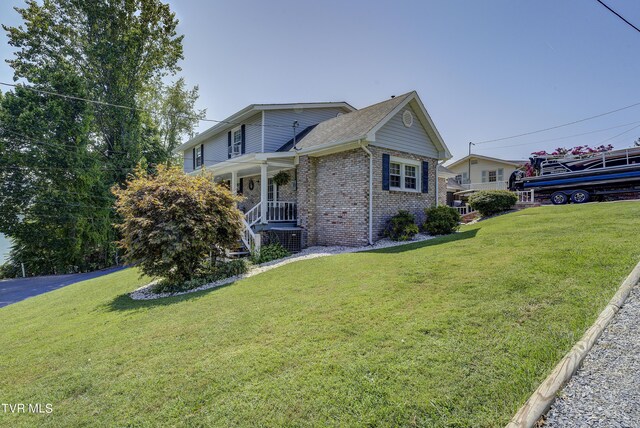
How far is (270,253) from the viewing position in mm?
11133

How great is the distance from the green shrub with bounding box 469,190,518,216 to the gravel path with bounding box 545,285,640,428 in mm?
12808

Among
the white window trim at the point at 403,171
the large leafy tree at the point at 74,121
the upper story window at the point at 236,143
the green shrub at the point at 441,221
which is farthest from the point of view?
the large leafy tree at the point at 74,121

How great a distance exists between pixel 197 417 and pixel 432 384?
2174 millimetres

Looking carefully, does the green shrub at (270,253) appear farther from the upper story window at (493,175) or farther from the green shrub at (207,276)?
the upper story window at (493,175)

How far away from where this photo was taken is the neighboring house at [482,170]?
2809 centimetres

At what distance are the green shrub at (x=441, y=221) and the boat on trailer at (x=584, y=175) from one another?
6332mm

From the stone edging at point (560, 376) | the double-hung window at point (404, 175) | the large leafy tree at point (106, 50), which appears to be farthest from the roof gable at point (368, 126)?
the large leafy tree at point (106, 50)

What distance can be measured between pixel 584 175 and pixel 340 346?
1593 centimetres

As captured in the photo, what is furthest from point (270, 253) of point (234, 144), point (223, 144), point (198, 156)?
point (198, 156)

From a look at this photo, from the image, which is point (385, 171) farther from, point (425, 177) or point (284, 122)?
point (284, 122)

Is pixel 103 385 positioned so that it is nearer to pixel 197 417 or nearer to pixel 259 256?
pixel 197 417

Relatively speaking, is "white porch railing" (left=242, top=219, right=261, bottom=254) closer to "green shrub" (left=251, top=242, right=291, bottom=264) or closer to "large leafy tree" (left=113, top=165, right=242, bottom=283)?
"green shrub" (left=251, top=242, right=291, bottom=264)

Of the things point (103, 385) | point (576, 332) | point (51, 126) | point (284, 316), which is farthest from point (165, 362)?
point (51, 126)

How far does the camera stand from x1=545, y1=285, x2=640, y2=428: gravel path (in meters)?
2.39
